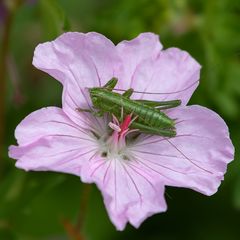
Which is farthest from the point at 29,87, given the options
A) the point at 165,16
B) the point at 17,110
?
the point at 165,16

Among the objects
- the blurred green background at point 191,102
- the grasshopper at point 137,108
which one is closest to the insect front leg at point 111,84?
the grasshopper at point 137,108

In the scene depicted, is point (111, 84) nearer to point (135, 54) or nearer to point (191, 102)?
point (135, 54)

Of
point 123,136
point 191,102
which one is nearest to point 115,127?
point 123,136

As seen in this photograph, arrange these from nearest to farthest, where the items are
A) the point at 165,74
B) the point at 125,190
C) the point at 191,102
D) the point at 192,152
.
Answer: the point at 125,190 < the point at 192,152 < the point at 165,74 < the point at 191,102

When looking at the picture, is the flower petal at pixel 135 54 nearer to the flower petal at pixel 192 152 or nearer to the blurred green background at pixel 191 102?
the flower petal at pixel 192 152

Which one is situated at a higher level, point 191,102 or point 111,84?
point 111,84
